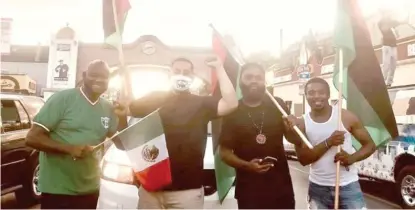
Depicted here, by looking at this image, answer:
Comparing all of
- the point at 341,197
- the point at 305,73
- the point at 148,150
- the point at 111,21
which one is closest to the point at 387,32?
the point at 305,73

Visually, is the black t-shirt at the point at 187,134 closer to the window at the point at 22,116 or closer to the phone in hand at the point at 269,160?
the phone in hand at the point at 269,160

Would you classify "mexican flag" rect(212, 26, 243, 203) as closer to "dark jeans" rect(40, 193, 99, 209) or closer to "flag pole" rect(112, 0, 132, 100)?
"flag pole" rect(112, 0, 132, 100)

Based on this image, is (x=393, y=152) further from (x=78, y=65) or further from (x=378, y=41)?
(x=78, y=65)

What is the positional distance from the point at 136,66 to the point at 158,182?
329cm

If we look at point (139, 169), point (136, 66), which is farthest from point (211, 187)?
point (136, 66)

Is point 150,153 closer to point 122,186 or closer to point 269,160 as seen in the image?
point 122,186

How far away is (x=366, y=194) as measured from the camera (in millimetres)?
6293

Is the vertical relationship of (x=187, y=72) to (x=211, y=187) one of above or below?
above

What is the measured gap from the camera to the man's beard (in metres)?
2.84

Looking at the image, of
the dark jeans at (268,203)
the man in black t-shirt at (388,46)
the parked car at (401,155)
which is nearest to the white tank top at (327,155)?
the dark jeans at (268,203)

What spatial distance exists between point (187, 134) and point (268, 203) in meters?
0.65

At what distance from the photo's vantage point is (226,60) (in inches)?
136

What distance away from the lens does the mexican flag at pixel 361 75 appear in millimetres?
3324

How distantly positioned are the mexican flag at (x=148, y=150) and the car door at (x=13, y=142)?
7.29ft
